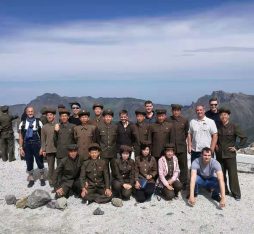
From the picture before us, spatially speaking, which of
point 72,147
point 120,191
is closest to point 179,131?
point 120,191

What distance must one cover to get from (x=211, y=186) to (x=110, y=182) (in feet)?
9.17

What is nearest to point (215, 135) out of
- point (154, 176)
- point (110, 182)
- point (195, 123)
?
point (195, 123)

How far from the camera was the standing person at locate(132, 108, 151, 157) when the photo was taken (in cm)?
1032

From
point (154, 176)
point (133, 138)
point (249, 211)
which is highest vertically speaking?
point (133, 138)

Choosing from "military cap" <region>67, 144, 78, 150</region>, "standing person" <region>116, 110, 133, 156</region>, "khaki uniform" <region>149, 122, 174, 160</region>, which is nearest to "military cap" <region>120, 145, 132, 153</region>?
"standing person" <region>116, 110, 133, 156</region>

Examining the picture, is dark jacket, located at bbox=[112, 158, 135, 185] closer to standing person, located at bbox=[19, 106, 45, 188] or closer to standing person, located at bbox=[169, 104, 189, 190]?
standing person, located at bbox=[169, 104, 189, 190]

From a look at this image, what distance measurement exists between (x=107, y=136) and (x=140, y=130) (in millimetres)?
959

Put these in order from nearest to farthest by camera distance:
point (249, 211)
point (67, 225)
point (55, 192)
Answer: point (67, 225) < point (249, 211) < point (55, 192)

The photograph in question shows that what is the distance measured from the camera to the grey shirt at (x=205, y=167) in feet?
31.4

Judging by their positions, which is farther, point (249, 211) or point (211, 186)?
point (211, 186)

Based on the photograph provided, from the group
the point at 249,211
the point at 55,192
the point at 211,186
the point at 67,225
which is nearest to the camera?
the point at 67,225

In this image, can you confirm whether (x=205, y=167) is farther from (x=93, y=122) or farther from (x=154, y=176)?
(x=93, y=122)

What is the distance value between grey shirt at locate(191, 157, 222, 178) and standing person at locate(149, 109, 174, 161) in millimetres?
1027

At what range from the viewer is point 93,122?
10.7 metres
